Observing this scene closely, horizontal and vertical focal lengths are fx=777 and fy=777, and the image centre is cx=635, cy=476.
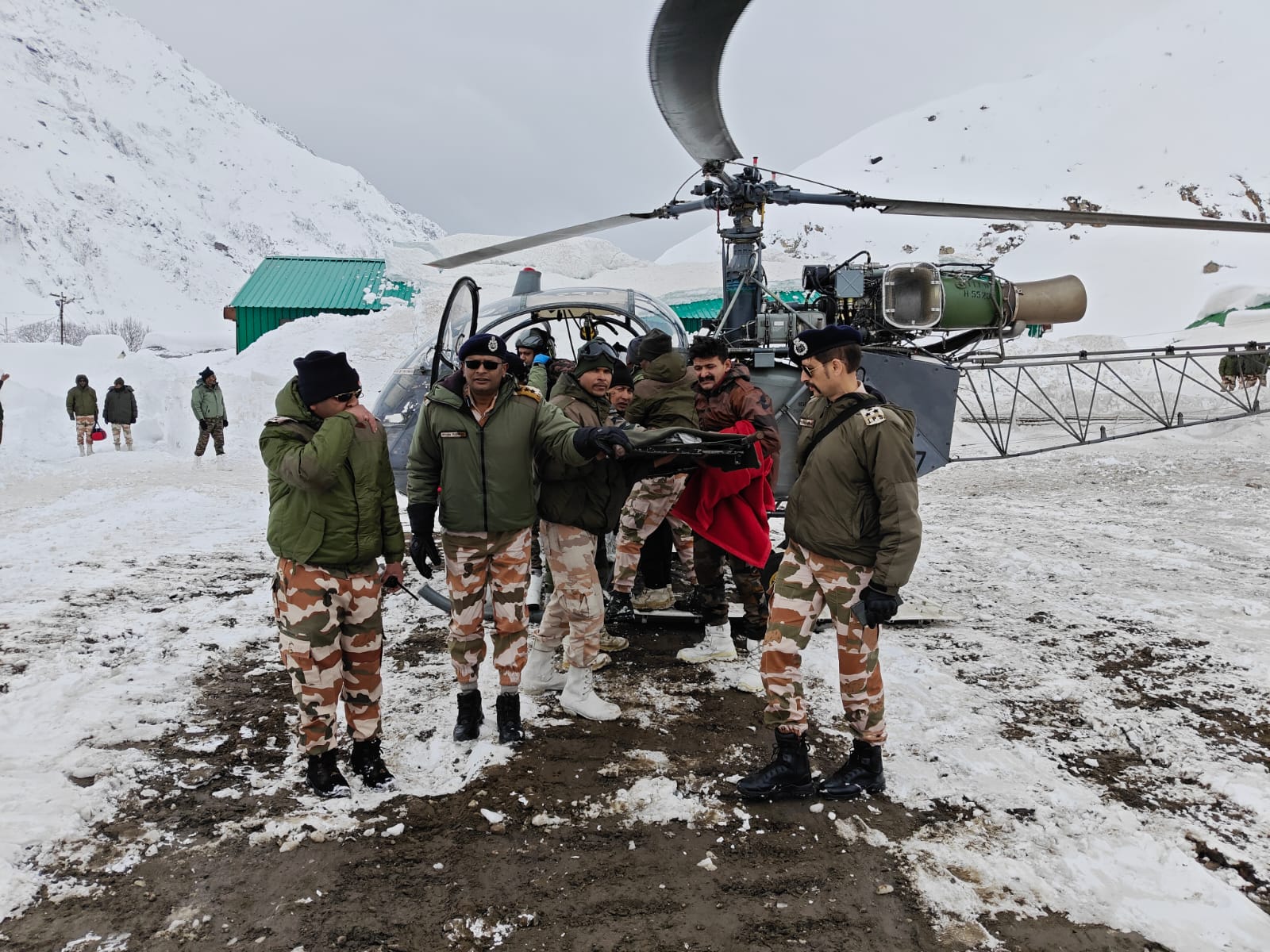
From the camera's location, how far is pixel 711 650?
15.1ft

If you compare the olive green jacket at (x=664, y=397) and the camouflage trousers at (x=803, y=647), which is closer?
the camouflage trousers at (x=803, y=647)

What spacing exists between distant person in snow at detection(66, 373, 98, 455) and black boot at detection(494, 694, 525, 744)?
12416mm

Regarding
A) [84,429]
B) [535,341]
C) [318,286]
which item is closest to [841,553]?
[535,341]

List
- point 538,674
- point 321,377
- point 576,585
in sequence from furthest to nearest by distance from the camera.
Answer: point 538,674 → point 576,585 → point 321,377

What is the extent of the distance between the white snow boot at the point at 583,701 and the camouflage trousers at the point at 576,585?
0.07 m

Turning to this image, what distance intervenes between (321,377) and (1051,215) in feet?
17.0

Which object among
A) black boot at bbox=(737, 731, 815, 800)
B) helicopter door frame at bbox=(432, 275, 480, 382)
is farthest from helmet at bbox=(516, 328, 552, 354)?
black boot at bbox=(737, 731, 815, 800)

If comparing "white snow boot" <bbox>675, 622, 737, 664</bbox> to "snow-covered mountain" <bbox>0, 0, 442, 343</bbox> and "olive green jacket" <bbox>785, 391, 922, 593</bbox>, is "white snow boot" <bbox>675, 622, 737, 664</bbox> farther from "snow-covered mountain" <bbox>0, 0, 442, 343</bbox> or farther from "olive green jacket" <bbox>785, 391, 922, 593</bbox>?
"snow-covered mountain" <bbox>0, 0, 442, 343</bbox>

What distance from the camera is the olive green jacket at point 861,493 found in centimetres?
280

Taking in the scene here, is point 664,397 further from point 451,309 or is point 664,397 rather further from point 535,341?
point 535,341

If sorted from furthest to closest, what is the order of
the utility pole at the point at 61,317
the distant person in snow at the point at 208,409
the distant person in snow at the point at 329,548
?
the utility pole at the point at 61,317
the distant person in snow at the point at 208,409
the distant person in snow at the point at 329,548

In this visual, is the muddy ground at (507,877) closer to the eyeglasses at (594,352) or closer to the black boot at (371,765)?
the black boot at (371,765)

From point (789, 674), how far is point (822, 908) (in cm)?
86

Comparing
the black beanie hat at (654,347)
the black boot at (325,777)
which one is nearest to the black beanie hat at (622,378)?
the black beanie hat at (654,347)
